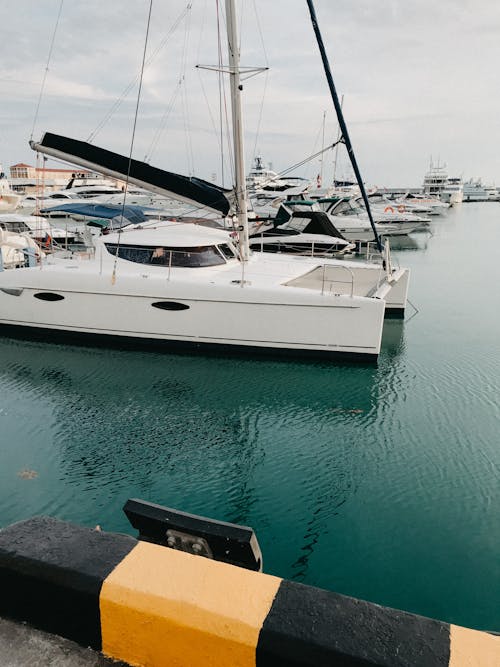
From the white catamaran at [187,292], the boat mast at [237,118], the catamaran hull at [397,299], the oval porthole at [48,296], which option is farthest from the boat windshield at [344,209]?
the oval porthole at [48,296]

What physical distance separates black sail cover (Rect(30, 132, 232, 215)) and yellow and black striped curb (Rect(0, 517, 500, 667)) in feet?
29.8

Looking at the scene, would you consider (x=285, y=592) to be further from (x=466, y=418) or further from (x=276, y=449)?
(x=466, y=418)

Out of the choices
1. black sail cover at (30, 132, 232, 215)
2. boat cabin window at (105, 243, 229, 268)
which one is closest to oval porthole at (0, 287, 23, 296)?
boat cabin window at (105, 243, 229, 268)

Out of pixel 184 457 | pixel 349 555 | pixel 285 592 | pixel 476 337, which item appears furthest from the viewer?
pixel 476 337

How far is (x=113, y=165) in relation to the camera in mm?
10039

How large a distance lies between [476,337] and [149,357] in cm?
785

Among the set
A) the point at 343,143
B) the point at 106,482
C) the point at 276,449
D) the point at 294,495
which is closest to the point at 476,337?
the point at 343,143

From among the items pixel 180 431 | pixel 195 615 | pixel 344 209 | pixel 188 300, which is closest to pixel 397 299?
pixel 188 300

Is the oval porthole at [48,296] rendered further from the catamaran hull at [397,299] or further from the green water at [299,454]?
the catamaran hull at [397,299]

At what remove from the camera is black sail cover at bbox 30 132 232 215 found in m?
10.0

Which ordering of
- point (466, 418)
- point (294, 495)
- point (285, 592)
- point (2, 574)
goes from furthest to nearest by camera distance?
point (466, 418)
point (294, 495)
point (2, 574)
point (285, 592)

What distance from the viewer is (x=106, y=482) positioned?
5.83m

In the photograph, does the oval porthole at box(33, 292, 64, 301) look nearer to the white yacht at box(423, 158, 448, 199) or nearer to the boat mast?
the boat mast

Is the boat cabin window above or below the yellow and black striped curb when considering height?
above
